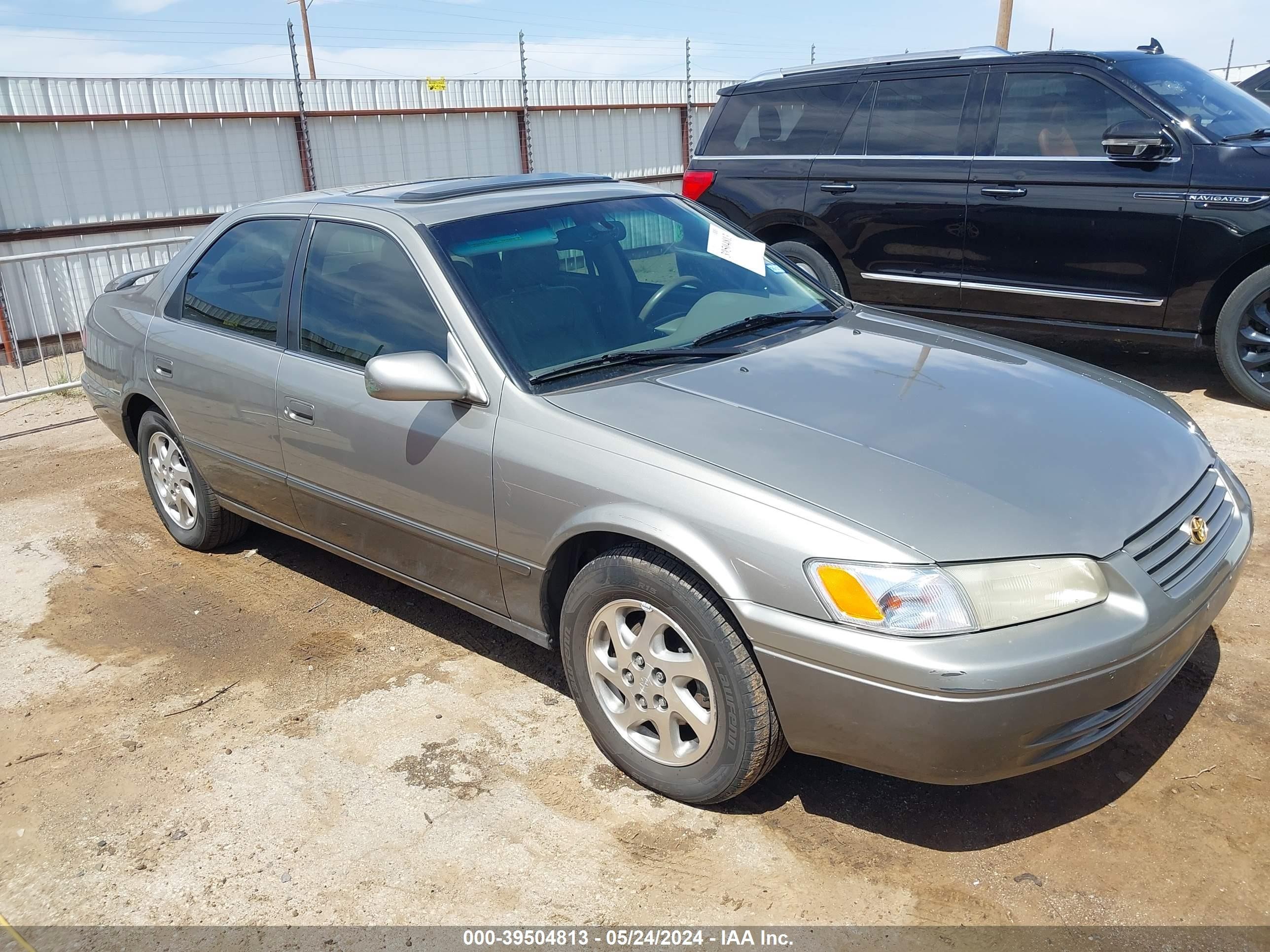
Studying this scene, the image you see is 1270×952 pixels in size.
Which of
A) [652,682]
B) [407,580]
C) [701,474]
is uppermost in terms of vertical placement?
[701,474]

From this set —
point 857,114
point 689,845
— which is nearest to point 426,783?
point 689,845

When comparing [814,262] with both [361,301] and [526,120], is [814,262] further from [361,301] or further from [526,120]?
[526,120]

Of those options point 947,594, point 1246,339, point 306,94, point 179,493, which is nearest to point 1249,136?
point 1246,339

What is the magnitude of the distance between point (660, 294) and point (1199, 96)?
4.57m

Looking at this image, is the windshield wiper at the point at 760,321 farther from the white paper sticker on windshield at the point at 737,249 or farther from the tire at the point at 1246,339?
the tire at the point at 1246,339

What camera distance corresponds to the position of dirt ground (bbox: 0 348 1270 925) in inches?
105

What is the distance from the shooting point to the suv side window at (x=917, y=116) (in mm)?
7051

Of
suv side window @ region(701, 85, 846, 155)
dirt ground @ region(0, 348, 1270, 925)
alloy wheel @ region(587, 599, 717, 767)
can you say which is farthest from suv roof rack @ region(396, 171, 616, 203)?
suv side window @ region(701, 85, 846, 155)

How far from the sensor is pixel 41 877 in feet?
9.52

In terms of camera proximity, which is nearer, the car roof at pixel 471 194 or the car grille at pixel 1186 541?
the car grille at pixel 1186 541

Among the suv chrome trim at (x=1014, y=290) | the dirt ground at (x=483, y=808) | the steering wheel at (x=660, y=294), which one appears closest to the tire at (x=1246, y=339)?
the suv chrome trim at (x=1014, y=290)

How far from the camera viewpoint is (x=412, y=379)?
3195 mm

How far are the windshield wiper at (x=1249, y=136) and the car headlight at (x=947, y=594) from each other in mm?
4792

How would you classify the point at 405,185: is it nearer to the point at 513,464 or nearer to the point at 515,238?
the point at 515,238
